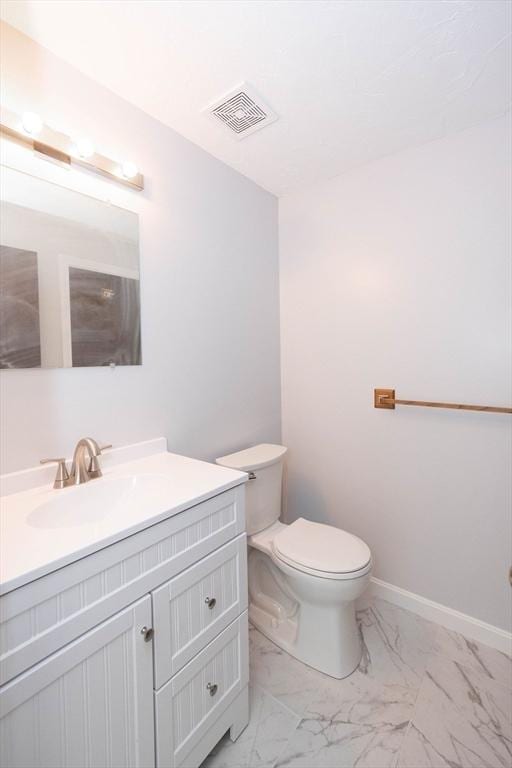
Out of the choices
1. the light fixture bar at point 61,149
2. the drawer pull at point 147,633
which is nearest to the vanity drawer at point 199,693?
the drawer pull at point 147,633

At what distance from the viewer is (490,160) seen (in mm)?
1375

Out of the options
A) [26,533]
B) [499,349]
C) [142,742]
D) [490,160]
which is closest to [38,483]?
[26,533]

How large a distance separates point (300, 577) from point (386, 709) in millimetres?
518

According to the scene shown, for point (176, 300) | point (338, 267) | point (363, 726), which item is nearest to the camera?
point (363, 726)

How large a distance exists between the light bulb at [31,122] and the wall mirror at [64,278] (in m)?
0.13

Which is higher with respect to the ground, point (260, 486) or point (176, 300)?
point (176, 300)

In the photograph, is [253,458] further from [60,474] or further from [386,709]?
[386,709]

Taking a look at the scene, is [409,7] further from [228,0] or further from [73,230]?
[73,230]

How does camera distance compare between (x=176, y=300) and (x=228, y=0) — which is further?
(x=176, y=300)

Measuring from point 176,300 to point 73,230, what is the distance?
1.48 ft

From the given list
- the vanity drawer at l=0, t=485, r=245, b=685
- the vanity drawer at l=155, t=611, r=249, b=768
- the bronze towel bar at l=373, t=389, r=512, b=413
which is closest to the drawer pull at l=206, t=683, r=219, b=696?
the vanity drawer at l=155, t=611, r=249, b=768

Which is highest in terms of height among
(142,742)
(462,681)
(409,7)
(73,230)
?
(409,7)

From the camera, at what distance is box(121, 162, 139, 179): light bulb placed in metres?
1.21

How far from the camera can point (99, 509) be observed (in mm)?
1053
